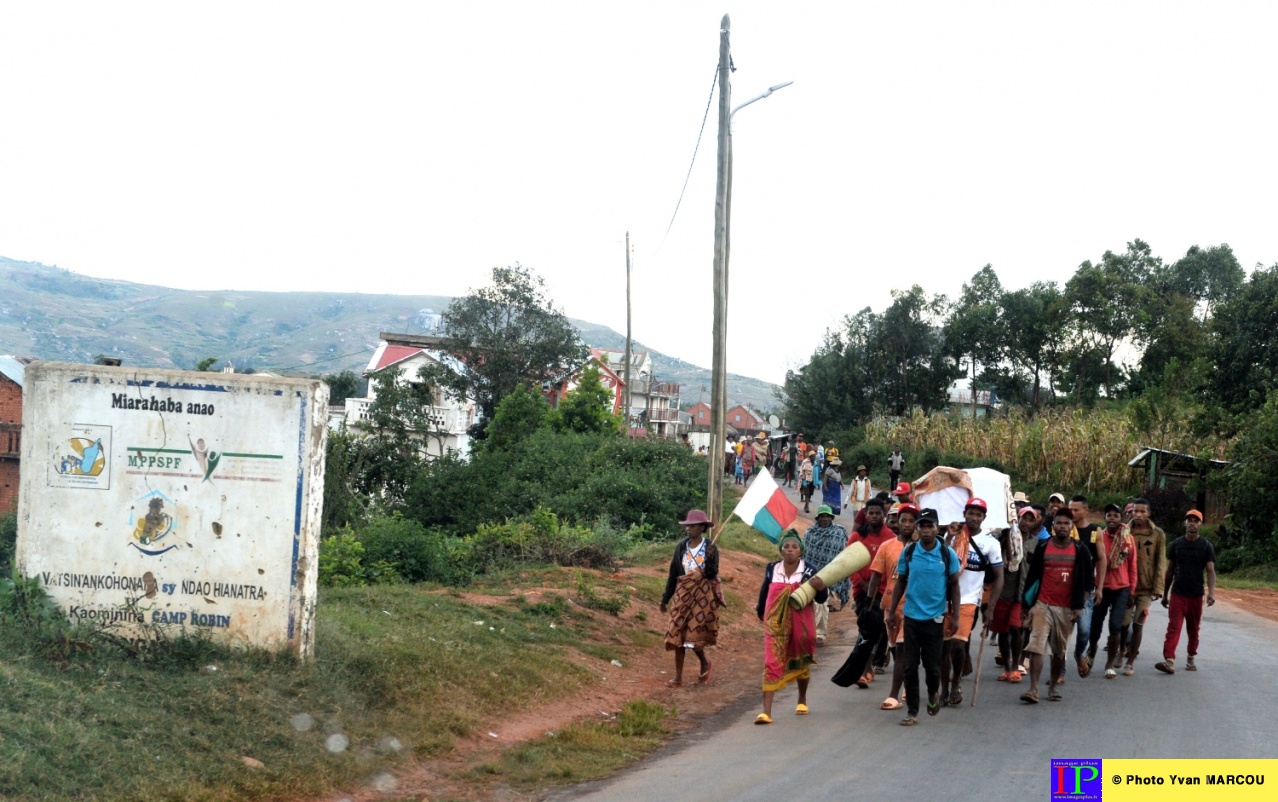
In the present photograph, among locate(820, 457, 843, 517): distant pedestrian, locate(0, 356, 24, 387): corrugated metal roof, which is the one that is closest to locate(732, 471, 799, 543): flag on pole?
locate(820, 457, 843, 517): distant pedestrian

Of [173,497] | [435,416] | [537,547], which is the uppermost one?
[435,416]

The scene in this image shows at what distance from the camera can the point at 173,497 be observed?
8219 millimetres

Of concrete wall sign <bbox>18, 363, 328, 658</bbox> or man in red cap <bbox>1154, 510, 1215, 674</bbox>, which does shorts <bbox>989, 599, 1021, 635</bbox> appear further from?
concrete wall sign <bbox>18, 363, 328, 658</bbox>

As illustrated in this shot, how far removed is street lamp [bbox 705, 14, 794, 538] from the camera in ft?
60.2

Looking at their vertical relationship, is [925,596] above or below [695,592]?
above

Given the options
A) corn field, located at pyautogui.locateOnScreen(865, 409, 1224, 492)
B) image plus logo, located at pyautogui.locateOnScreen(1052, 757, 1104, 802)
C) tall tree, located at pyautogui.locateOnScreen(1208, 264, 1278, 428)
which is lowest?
image plus logo, located at pyautogui.locateOnScreen(1052, 757, 1104, 802)

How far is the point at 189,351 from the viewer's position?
598 ft

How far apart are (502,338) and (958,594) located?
53.0 meters

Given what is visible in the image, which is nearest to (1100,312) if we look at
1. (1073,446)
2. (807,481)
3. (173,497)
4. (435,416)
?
(1073,446)

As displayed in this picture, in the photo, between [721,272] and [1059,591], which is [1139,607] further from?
[721,272]

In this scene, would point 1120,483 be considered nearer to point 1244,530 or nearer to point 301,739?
point 1244,530

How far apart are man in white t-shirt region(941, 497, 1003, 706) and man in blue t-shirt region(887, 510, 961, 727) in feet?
2.42

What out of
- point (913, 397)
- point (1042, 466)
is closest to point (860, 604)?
point (1042, 466)

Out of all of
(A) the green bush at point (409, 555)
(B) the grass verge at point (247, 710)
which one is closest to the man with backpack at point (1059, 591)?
(B) the grass verge at point (247, 710)
